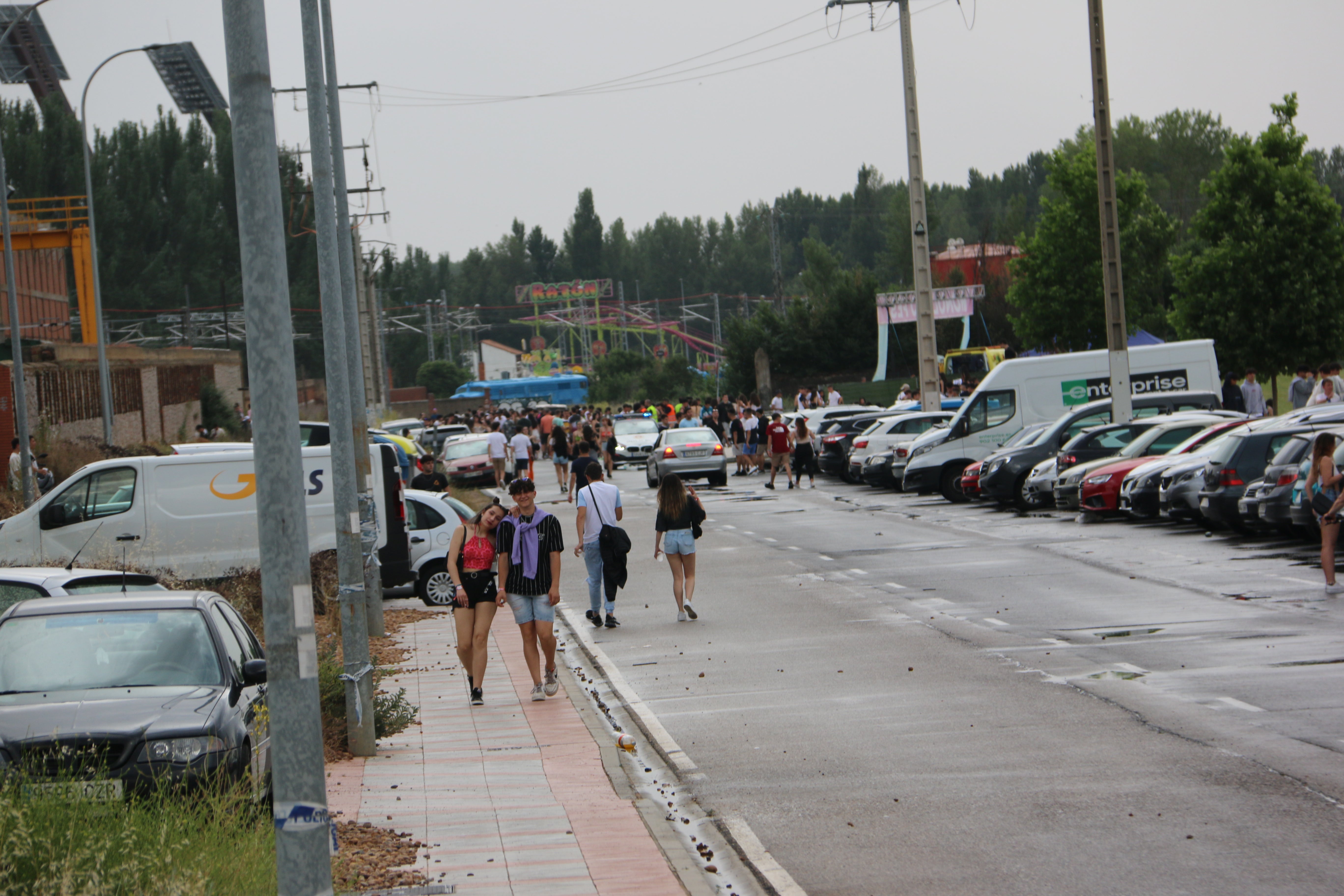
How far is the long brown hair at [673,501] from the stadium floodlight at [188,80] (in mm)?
69415

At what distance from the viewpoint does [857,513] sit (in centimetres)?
2758

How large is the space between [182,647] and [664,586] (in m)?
10.6

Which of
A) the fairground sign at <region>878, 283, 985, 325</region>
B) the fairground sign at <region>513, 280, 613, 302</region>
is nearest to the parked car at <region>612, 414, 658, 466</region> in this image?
the fairground sign at <region>878, 283, 985, 325</region>

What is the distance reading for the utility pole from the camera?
472 inches

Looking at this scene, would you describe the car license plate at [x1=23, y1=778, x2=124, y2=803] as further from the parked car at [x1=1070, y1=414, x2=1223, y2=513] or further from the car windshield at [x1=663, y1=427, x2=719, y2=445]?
the car windshield at [x1=663, y1=427, x2=719, y2=445]

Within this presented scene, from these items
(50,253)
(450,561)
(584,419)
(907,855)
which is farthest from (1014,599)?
(50,253)

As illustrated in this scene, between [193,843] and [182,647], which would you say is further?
[182,647]

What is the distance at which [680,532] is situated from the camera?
15.1 m

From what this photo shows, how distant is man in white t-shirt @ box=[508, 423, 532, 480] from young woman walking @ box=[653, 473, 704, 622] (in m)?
19.4

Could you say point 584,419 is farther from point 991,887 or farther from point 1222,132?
point 1222,132

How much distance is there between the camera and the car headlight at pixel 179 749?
7.01 meters

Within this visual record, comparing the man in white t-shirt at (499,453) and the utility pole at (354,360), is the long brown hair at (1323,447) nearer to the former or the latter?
the utility pole at (354,360)

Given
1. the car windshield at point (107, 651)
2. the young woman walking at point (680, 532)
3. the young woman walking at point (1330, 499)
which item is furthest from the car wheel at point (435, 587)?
the young woman walking at point (1330, 499)

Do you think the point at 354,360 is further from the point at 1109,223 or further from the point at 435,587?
the point at 1109,223
